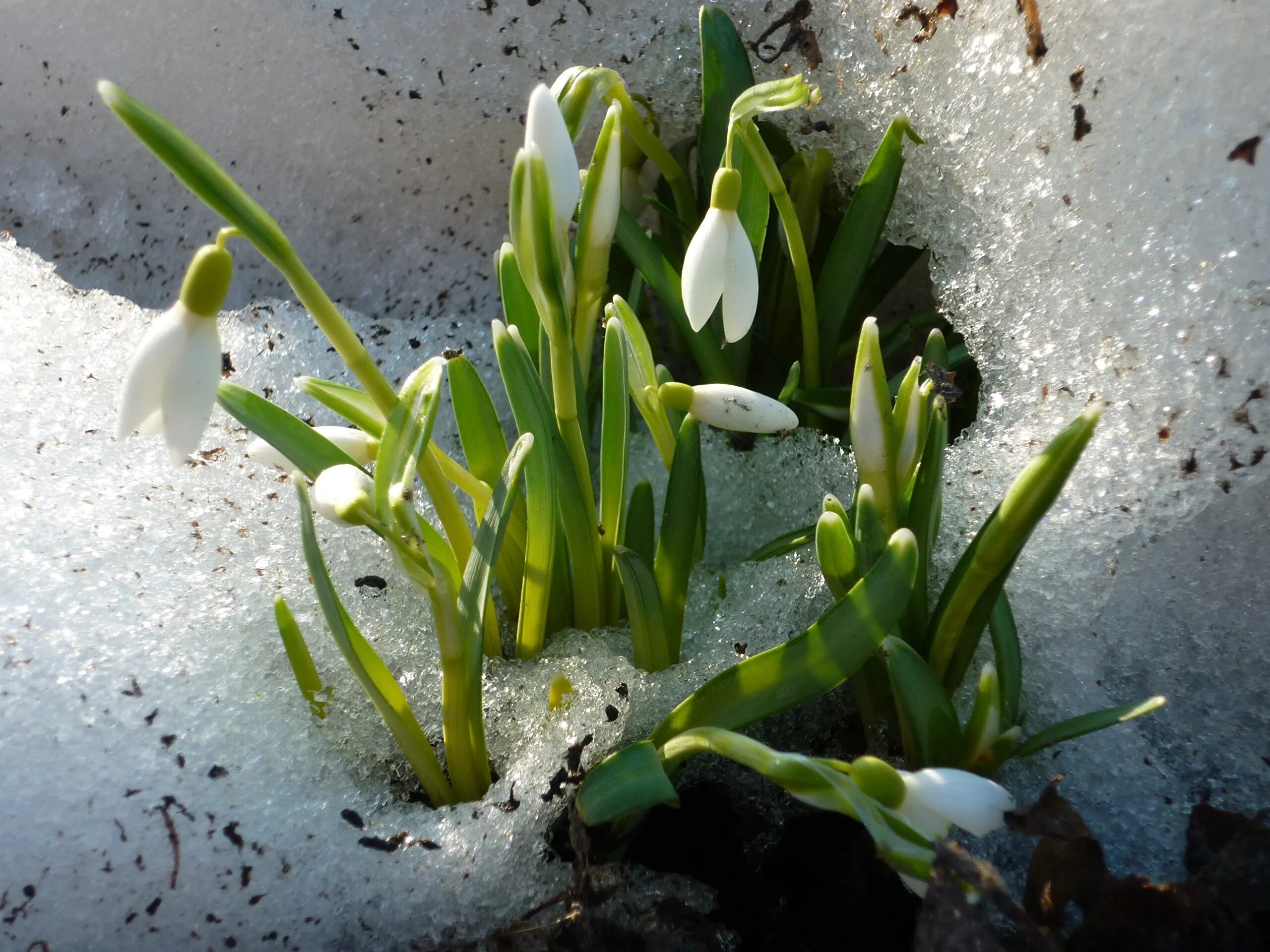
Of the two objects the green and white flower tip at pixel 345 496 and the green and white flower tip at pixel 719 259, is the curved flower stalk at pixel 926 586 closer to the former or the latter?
the green and white flower tip at pixel 719 259

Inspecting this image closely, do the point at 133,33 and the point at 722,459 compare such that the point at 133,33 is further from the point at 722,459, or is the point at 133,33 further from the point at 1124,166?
the point at 1124,166

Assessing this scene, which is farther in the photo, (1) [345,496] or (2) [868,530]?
(2) [868,530]

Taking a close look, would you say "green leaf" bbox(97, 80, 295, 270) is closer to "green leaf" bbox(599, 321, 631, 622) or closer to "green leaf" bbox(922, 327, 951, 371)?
"green leaf" bbox(599, 321, 631, 622)

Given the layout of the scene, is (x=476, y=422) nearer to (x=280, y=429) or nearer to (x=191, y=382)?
(x=280, y=429)

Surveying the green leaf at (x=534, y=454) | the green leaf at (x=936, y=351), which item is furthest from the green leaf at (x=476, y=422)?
the green leaf at (x=936, y=351)

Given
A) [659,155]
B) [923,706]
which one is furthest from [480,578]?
[659,155]
